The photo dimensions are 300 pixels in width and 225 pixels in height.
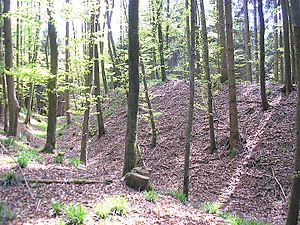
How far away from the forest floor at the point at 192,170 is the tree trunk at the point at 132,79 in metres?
0.86

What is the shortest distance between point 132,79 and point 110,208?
414cm

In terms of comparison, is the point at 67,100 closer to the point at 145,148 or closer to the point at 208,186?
the point at 145,148

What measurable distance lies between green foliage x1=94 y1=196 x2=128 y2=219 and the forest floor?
13 cm

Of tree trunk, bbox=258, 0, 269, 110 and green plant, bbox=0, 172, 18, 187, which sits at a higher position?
tree trunk, bbox=258, 0, 269, 110

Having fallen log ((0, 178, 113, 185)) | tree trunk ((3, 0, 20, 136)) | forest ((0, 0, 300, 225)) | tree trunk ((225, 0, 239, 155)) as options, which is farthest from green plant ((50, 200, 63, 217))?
tree trunk ((3, 0, 20, 136))

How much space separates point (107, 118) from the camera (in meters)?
20.8

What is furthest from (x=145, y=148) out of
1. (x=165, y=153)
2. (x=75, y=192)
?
(x=75, y=192)

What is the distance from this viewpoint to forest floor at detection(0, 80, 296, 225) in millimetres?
6383

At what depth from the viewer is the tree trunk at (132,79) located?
8.76 metres

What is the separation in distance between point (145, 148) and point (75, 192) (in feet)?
26.1

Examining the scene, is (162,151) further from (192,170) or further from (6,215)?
(6,215)

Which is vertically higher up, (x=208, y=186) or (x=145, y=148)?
(x=145, y=148)

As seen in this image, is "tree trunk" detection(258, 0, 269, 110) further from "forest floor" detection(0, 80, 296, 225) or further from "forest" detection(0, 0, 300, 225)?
"forest floor" detection(0, 80, 296, 225)

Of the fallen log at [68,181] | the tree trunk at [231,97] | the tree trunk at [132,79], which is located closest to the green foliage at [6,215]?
the fallen log at [68,181]
